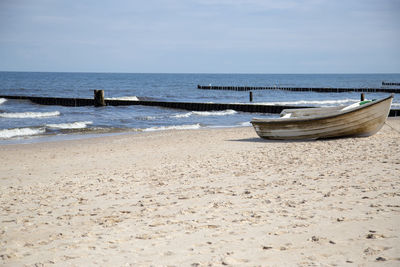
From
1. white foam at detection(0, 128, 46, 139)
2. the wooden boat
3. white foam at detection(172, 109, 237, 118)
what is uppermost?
the wooden boat

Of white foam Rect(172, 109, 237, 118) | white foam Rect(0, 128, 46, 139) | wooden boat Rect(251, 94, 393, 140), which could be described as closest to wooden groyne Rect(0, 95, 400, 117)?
white foam Rect(172, 109, 237, 118)

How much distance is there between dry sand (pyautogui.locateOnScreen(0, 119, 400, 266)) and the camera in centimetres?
430

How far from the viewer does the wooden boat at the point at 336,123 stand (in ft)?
42.2

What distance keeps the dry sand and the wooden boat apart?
7.12 feet

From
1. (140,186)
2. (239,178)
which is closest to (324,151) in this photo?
(239,178)

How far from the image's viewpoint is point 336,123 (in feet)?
42.9

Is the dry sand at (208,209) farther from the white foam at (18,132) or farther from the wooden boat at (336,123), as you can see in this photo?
the white foam at (18,132)

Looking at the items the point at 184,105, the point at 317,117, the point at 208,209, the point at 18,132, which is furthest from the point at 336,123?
the point at 184,105

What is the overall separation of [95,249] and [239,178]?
3.79 m

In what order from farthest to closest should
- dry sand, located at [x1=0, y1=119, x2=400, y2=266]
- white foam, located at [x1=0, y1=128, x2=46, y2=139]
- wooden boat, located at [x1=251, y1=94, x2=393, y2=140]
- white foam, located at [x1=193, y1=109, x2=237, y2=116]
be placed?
1. white foam, located at [x1=193, y1=109, x2=237, y2=116]
2. white foam, located at [x1=0, y1=128, x2=46, y2=139]
3. wooden boat, located at [x1=251, y1=94, x2=393, y2=140]
4. dry sand, located at [x1=0, y1=119, x2=400, y2=266]

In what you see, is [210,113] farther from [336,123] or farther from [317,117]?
[336,123]

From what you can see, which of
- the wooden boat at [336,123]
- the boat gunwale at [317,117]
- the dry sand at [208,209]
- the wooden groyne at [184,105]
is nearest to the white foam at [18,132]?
the dry sand at [208,209]

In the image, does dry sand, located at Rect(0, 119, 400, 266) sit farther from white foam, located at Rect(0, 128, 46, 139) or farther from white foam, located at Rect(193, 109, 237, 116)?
white foam, located at Rect(193, 109, 237, 116)

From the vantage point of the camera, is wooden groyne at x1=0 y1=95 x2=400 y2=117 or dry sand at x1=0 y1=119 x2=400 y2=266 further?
wooden groyne at x1=0 y1=95 x2=400 y2=117
